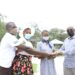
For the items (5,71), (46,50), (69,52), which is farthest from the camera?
(46,50)

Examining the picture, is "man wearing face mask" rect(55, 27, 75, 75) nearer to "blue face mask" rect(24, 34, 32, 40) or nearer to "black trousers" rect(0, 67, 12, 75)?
"blue face mask" rect(24, 34, 32, 40)

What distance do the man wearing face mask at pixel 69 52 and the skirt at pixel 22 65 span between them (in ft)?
6.33

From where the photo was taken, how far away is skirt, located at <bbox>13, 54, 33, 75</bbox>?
5551 millimetres

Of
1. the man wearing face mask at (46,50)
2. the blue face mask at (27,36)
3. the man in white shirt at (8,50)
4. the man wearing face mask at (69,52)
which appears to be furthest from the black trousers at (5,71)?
the man wearing face mask at (46,50)

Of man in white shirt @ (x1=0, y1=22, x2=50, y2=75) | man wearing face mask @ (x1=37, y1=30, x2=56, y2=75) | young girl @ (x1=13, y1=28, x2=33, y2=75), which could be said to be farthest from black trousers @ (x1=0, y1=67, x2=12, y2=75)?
man wearing face mask @ (x1=37, y1=30, x2=56, y2=75)

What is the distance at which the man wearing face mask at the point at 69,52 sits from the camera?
7375 millimetres

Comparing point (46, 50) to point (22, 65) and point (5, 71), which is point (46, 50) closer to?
point (22, 65)

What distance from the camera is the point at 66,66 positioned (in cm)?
757

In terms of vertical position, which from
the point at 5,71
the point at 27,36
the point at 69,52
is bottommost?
the point at 5,71

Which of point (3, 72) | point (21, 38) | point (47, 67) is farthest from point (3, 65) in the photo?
point (47, 67)

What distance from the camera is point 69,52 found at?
24.1ft

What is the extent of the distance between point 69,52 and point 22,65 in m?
2.02

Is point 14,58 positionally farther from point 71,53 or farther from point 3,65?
point 71,53

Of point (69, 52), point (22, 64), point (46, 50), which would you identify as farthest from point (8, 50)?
point (46, 50)
